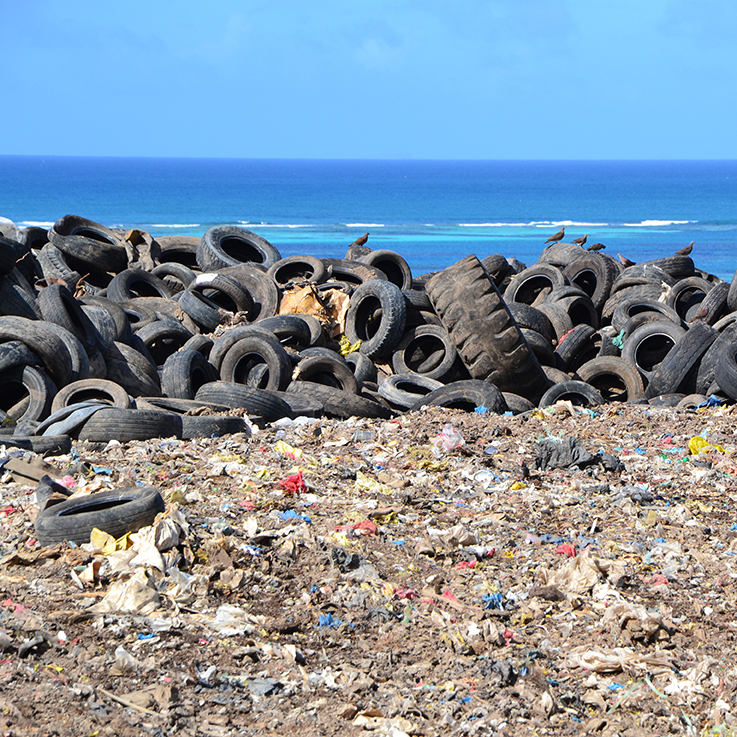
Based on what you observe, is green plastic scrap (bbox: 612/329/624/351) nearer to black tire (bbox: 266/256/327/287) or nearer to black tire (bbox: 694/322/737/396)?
black tire (bbox: 694/322/737/396)

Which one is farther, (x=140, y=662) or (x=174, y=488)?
(x=174, y=488)

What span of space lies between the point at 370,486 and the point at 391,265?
9018 millimetres

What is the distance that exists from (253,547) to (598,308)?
35.7 feet

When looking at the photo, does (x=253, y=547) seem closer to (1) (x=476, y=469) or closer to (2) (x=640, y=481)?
(1) (x=476, y=469)

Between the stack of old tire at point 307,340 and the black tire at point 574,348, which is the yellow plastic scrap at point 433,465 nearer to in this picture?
the stack of old tire at point 307,340

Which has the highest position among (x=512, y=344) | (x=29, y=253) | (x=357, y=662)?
(x=29, y=253)

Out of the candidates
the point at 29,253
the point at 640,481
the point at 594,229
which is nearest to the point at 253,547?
the point at 640,481

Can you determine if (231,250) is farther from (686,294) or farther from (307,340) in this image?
(686,294)

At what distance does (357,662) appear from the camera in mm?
4098

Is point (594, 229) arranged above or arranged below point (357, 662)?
above

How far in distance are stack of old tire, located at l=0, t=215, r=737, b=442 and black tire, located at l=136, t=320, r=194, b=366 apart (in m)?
0.03

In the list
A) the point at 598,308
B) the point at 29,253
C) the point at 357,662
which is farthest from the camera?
the point at 598,308

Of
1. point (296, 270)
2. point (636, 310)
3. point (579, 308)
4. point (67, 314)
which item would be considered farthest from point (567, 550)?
point (296, 270)

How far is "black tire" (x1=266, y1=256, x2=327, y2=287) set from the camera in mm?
13946
